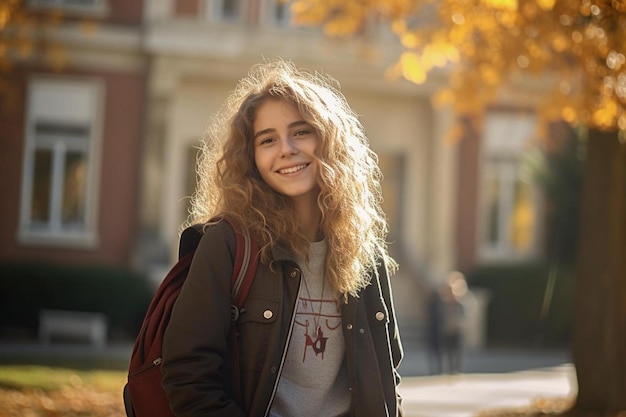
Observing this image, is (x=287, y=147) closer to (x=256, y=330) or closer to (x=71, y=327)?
(x=256, y=330)

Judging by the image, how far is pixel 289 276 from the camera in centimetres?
360

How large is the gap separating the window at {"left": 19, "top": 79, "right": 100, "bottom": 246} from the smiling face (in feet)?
61.4

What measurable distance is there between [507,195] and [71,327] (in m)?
10.3

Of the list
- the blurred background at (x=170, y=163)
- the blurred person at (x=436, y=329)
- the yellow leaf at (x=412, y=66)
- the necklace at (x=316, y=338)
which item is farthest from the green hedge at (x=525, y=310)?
the necklace at (x=316, y=338)

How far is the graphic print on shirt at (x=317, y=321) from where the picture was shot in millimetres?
3605

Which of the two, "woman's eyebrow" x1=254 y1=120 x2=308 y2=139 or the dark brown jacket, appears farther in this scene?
"woman's eyebrow" x1=254 y1=120 x2=308 y2=139

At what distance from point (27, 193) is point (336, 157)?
19.0 meters

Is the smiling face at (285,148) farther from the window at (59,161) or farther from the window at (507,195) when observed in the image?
the window at (507,195)

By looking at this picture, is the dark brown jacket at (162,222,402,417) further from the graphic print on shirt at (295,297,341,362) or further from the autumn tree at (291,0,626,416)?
the autumn tree at (291,0,626,416)

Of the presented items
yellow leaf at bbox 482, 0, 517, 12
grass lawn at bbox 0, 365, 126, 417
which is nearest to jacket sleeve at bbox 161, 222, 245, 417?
grass lawn at bbox 0, 365, 126, 417

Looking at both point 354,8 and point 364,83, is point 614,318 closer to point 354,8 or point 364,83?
point 354,8

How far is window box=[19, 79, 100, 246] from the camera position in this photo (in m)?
21.8

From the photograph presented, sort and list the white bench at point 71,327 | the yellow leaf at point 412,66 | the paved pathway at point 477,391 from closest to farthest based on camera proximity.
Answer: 1. the yellow leaf at point 412,66
2. the paved pathway at point 477,391
3. the white bench at point 71,327

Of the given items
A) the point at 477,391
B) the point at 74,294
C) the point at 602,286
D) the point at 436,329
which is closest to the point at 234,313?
the point at 602,286
